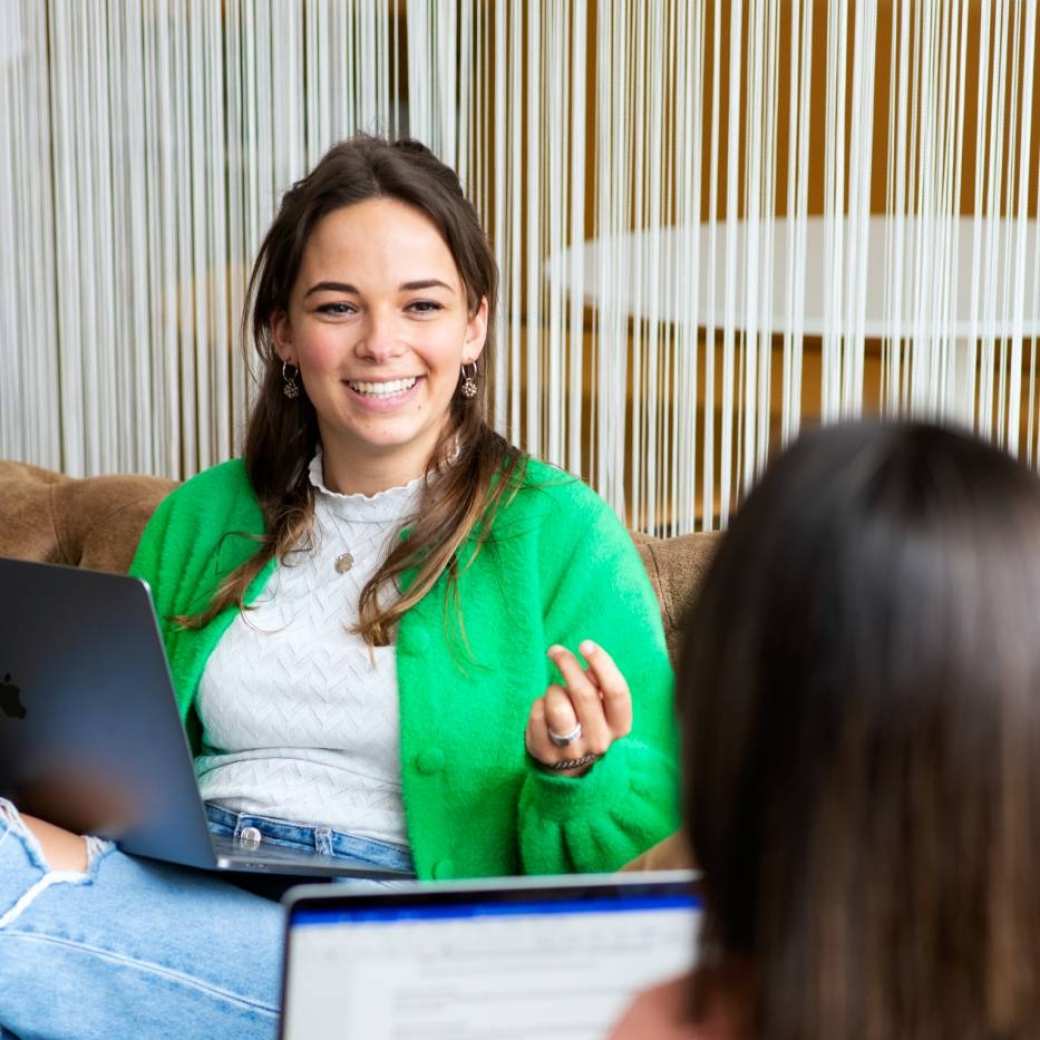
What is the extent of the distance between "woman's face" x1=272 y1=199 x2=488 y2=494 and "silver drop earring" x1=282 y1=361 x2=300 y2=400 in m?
0.11

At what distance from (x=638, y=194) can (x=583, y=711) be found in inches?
40.0

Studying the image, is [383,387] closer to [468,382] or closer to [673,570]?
[468,382]

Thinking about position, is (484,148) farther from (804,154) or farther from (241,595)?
(241,595)

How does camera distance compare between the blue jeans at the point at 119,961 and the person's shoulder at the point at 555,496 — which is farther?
the person's shoulder at the point at 555,496

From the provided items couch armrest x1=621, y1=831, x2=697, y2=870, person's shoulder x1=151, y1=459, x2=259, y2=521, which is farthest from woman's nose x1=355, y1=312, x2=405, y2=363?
couch armrest x1=621, y1=831, x2=697, y2=870

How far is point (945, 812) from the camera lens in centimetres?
45

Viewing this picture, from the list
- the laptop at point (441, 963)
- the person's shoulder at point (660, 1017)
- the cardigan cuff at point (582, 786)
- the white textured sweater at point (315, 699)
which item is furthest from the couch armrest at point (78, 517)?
the person's shoulder at point (660, 1017)

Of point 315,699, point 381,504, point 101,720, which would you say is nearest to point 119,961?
point 101,720

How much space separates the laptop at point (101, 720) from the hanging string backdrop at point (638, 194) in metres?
0.74

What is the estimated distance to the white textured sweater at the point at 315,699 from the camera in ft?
4.83

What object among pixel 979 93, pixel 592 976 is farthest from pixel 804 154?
pixel 592 976

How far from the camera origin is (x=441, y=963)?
632 millimetres

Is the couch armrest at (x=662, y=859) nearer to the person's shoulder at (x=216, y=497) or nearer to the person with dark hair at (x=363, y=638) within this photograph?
the person with dark hair at (x=363, y=638)

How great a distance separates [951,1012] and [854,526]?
6.2 inches
